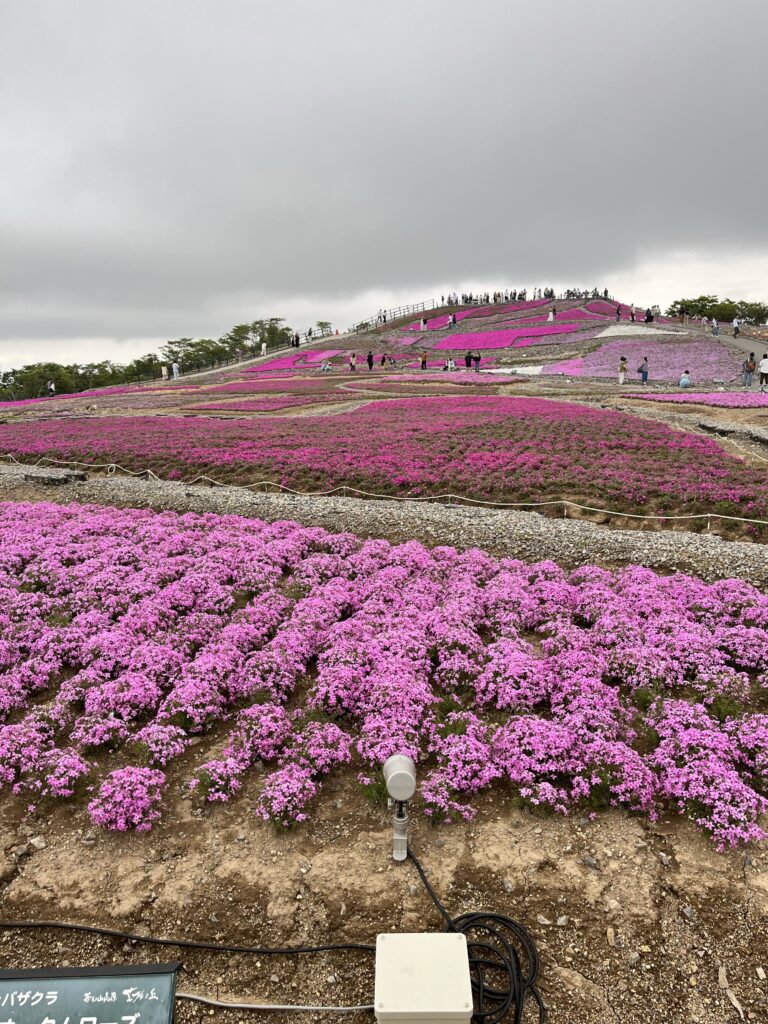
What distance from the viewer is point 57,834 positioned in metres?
7.22

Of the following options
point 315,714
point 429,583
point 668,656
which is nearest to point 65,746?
point 315,714

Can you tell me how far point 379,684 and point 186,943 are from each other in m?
4.20

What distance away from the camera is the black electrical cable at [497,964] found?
5070mm

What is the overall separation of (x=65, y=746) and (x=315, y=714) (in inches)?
152

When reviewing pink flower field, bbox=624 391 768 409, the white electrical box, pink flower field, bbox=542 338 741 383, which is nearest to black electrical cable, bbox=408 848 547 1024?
the white electrical box

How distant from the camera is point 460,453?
939 inches

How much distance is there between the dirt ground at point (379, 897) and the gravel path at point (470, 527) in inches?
284

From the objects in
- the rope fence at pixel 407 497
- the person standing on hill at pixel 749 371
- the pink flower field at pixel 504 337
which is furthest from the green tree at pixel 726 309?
the rope fence at pixel 407 497

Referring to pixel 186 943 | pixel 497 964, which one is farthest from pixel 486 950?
pixel 186 943

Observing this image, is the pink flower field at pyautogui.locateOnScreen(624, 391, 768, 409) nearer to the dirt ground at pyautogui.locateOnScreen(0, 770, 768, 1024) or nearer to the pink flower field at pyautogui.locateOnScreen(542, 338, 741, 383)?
the pink flower field at pyautogui.locateOnScreen(542, 338, 741, 383)

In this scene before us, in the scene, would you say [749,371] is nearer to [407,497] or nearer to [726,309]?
[407,497]

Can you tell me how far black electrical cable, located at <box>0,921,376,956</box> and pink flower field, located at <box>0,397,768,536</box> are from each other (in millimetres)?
14592

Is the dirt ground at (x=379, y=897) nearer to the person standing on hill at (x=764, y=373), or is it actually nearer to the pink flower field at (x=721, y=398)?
the pink flower field at (x=721, y=398)

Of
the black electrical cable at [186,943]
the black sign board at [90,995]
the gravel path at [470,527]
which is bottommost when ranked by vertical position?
the black electrical cable at [186,943]
